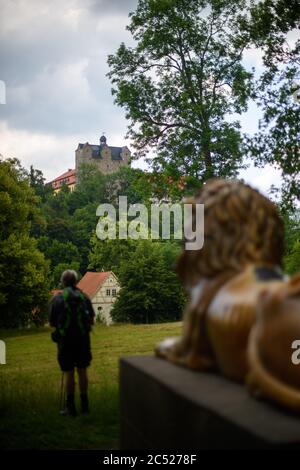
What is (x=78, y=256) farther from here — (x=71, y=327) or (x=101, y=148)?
(x=101, y=148)

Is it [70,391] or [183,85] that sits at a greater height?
[183,85]

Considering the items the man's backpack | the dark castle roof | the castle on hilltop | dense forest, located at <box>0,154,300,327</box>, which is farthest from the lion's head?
the dark castle roof

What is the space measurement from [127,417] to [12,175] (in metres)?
25.1

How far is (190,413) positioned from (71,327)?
431 cm

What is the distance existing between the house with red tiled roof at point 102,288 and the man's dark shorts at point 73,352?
37580 mm

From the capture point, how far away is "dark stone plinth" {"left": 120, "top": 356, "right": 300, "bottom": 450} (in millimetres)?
2701

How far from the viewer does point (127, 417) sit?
462 centimetres

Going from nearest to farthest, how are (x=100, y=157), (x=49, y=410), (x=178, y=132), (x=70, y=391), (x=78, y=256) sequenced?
(x=70, y=391), (x=49, y=410), (x=178, y=132), (x=78, y=256), (x=100, y=157)

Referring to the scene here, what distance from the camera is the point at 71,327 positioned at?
7.37 meters

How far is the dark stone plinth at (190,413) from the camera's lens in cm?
270

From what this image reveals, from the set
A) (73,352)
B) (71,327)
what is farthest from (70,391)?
(71,327)

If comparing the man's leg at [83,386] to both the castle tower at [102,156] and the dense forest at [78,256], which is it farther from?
the castle tower at [102,156]

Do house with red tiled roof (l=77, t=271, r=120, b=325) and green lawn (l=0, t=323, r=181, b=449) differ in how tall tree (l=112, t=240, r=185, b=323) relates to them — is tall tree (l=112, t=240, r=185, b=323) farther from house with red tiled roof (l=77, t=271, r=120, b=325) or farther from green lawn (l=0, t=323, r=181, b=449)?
green lawn (l=0, t=323, r=181, b=449)

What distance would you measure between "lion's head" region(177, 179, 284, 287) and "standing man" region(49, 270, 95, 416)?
3.60m
